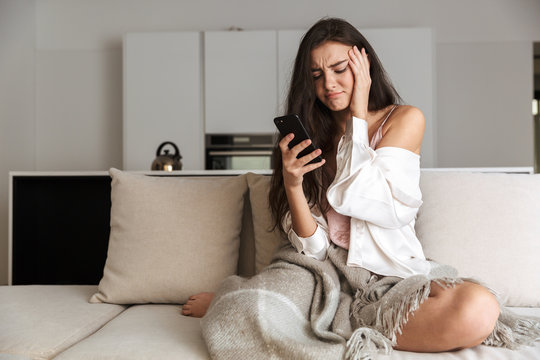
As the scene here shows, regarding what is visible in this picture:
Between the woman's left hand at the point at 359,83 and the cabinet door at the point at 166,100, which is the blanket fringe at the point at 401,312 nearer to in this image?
the woman's left hand at the point at 359,83

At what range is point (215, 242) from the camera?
1671 millimetres

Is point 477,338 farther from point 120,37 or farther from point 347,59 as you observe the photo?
point 120,37

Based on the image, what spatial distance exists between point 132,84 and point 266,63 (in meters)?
1.15

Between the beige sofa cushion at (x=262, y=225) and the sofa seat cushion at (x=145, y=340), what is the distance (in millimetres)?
357

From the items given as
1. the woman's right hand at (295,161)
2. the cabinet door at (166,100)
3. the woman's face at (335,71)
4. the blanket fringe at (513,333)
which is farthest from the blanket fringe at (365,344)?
the cabinet door at (166,100)

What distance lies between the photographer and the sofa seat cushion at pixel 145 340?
1.13m

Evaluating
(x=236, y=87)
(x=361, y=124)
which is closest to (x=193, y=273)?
(x=361, y=124)

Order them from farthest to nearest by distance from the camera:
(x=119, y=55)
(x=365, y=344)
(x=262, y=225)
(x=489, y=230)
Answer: (x=119, y=55) → (x=262, y=225) → (x=489, y=230) → (x=365, y=344)

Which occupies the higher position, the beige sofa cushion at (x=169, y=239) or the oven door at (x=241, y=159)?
the oven door at (x=241, y=159)

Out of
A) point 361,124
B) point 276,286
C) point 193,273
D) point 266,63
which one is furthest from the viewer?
point 266,63

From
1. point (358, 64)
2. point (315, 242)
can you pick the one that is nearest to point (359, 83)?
point (358, 64)

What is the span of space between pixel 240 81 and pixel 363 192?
2.96 metres

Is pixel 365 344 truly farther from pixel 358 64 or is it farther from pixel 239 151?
pixel 239 151

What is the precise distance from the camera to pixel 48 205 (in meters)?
2.39
